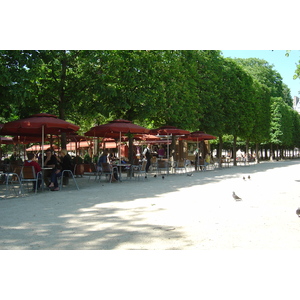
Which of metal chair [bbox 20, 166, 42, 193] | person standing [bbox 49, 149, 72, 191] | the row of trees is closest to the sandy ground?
metal chair [bbox 20, 166, 42, 193]

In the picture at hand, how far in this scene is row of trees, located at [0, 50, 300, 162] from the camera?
12.6 metres

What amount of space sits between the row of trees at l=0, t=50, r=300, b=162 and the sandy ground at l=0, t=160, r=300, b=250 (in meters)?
4.92

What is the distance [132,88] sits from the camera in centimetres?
1814

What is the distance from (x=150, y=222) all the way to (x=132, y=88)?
1248cm

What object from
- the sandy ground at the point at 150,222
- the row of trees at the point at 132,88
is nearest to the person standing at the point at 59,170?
the sandy ground at the point at 150,222

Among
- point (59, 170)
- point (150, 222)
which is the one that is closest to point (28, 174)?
point (59, 170)

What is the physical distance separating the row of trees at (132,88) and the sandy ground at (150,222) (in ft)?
16.1

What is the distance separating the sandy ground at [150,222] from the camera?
4.98 m

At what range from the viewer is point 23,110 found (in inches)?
641

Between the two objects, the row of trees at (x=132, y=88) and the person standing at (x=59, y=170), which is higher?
the row of trees at (x=132, y=88)

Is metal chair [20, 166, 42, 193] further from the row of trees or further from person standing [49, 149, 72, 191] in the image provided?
the row of trees

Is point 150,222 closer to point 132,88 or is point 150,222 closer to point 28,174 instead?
point 28,174

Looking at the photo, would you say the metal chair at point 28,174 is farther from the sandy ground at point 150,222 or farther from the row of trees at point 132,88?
the row of trees at point 132,88

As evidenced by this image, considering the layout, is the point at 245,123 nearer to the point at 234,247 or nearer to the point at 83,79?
the point at 83,79
